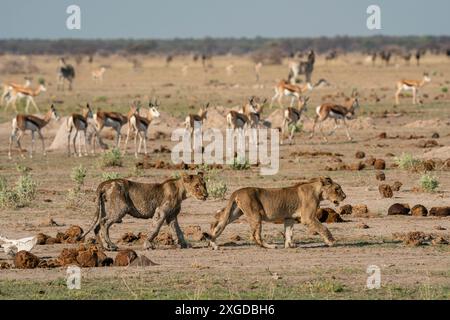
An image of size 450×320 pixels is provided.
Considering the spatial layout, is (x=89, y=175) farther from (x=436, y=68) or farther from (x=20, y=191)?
(x=436, y=68)

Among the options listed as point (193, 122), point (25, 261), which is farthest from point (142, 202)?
point (193, 122)

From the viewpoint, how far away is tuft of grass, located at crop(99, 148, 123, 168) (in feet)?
80.6

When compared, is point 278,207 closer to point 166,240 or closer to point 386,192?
point 166,240

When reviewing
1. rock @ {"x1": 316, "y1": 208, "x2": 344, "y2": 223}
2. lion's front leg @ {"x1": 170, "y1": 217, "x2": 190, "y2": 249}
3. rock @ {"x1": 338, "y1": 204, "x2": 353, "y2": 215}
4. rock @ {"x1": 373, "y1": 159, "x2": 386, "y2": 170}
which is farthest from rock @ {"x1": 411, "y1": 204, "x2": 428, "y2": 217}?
rock @ {"x1": 373, "y1": 159, "x2": 386, "y2": 170}

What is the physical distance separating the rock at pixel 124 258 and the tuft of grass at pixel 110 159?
12190mm

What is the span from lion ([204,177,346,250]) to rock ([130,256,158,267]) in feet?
4.12

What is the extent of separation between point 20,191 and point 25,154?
9910 millimetres

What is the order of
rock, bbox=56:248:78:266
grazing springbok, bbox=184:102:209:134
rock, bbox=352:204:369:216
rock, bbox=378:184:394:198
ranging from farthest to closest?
grazing springbok, bbox=184:102:209:134
rock, bbox=378:184:394:198
rock, bbox=352:204:369:216
rock, bbox=56:248:78:266

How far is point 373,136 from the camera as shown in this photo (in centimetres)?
3153

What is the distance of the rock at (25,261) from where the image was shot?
12305mm

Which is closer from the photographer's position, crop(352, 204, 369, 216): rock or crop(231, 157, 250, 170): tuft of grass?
crop(352, 204, 369, 216): rock

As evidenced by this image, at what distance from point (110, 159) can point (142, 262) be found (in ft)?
40.9

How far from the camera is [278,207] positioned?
44.5ft

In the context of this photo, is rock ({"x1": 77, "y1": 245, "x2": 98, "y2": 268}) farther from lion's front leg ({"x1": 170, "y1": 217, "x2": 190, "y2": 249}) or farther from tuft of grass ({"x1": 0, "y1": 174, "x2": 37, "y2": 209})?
tuft of grass ({"x1": 0, "y1": 174, "x2": 37, "y2": 209})
